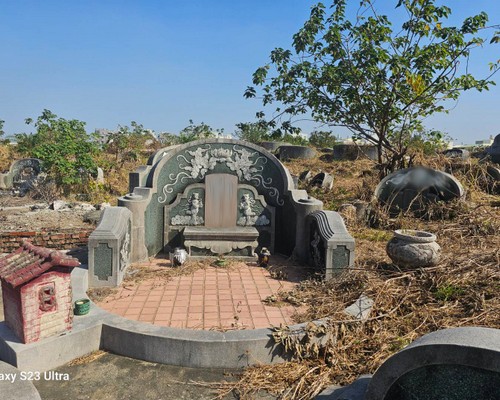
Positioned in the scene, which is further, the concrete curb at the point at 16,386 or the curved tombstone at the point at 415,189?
the curved tombstone at the point at 415,189

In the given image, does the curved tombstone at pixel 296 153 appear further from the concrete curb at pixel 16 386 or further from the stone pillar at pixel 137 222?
the concrete curb at pixel 16 386

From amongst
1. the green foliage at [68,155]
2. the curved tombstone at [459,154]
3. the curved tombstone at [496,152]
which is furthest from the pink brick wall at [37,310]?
the curved tombstone at [496,152]

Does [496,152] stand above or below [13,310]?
above

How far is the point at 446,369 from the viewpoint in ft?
8.16

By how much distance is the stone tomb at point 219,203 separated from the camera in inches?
275

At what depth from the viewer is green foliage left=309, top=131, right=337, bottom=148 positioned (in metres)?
24.5

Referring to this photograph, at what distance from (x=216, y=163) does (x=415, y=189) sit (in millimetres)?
5876

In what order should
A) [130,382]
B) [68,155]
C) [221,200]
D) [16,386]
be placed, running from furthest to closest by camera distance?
1. [68,155]
2. [221,200]
3. [130,382]
4. [16,386]

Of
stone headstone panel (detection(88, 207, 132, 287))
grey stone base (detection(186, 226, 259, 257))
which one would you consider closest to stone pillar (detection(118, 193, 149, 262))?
grey stone base (detection(186, 226, 259, 257))

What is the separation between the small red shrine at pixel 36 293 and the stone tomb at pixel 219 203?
9.79 ft

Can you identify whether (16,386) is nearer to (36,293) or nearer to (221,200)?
(36,293)

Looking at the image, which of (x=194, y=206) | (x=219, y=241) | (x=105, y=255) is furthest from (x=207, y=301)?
(x=194, y=206)

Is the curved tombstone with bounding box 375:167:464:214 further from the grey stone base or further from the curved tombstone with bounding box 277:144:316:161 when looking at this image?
the curved tombstone with bounding box 277:144:316:161

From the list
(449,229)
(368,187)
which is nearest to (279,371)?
(449,229)
